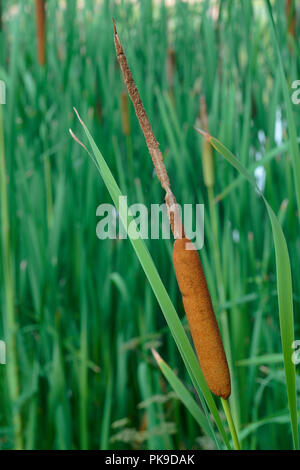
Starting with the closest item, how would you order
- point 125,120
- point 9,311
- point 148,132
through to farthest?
point 148,132
point 9,311
point 125,120

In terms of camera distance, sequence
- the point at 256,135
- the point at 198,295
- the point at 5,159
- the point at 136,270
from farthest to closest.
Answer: the point at 256,135
the point at 136,270
the point at 5,159
the point at 198,295

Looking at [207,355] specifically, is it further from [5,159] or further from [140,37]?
[140,37]

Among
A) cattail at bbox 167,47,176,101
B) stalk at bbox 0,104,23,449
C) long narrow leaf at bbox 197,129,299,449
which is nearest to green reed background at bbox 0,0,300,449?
stalk at bbox 0,104,23,449

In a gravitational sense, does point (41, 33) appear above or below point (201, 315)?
above

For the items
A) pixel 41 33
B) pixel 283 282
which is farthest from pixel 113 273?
pixel 283 282

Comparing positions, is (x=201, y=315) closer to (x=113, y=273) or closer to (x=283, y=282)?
(x=283, y=282)

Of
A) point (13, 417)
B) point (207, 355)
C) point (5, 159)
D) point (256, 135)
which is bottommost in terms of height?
point (13, 417)
